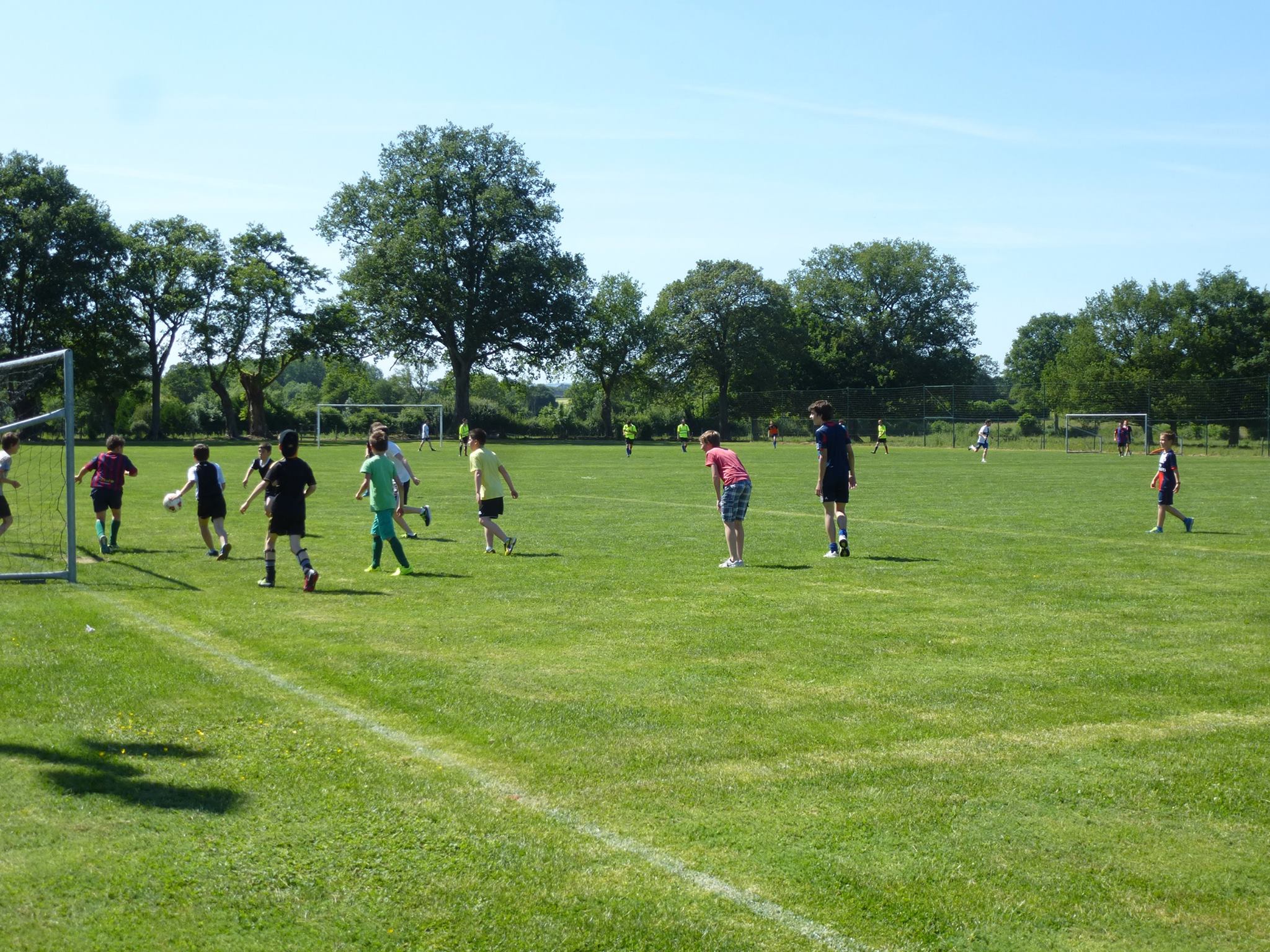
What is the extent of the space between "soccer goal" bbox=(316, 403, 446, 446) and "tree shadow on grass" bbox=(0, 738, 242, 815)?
58.3 meters

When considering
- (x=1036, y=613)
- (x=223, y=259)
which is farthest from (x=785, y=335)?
(x=1036, y=613)

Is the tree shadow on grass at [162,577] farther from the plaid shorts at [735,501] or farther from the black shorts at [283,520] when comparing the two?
the plaid shorts at [735,501]

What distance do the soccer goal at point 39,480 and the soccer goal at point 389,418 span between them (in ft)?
124

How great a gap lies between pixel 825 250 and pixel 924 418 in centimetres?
4033

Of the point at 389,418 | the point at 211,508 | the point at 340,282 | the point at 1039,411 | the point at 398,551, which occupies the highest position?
the point at 340,282

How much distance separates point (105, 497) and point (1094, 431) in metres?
58.7

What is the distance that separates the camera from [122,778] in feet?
19.4

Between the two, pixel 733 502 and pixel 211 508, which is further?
pixel 211 508

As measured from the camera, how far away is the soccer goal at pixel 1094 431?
62938 mm

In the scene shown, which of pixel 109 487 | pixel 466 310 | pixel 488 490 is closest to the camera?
pixel 488 490

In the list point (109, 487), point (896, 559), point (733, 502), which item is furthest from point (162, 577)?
point (896, 559)

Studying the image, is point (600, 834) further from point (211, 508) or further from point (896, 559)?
point (211, 508)

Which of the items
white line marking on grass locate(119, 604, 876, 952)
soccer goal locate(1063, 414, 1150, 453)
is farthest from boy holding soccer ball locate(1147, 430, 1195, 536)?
soccer goal locate(1063, 414, 1150, 453)

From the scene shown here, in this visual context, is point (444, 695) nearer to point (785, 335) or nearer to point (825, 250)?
point (785, 335)
